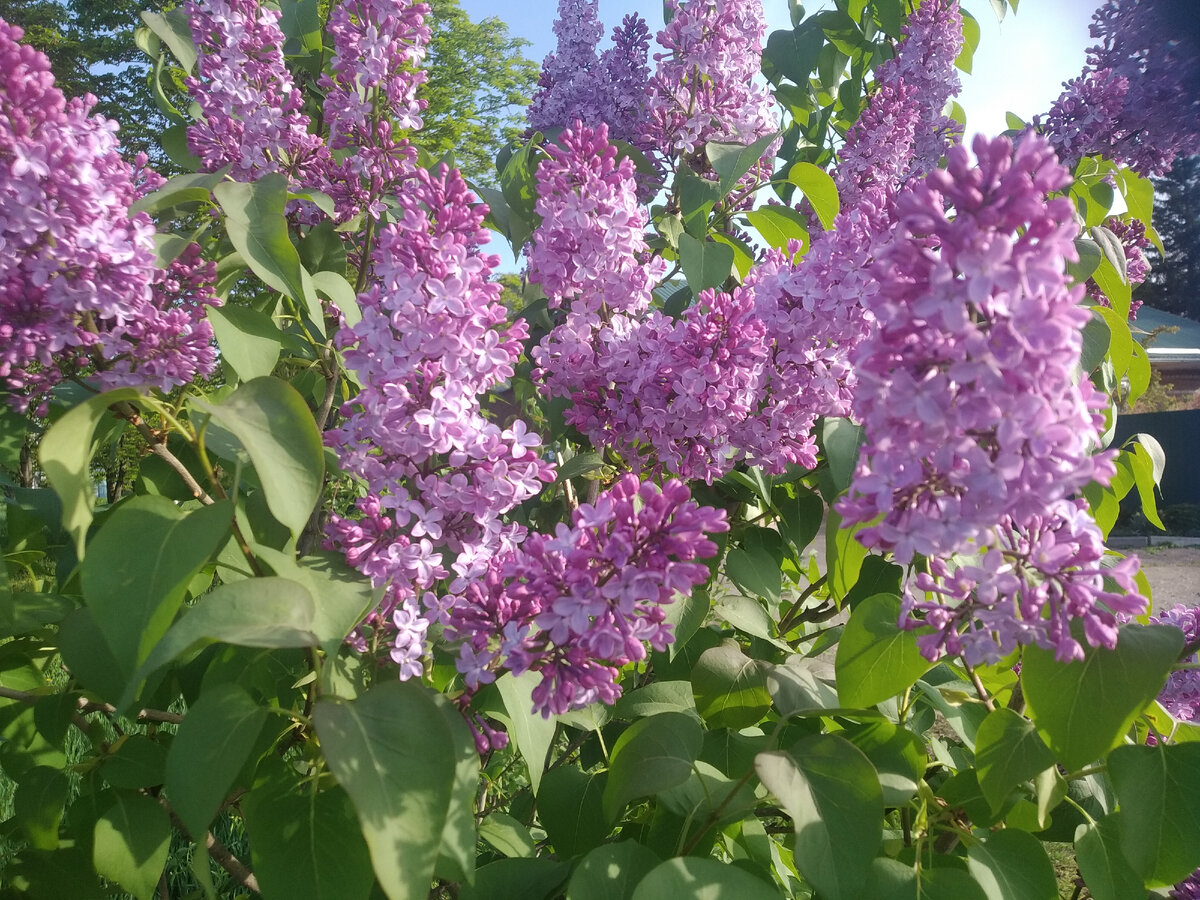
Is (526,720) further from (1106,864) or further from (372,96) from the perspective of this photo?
(372,96)

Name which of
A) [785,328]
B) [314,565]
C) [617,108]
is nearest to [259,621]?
[314,565]

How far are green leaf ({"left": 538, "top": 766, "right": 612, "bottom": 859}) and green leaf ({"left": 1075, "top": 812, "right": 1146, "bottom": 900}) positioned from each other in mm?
724

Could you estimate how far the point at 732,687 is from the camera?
5.11 feet

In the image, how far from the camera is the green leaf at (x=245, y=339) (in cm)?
139

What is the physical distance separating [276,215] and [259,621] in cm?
75

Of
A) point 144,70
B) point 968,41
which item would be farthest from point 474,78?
point 968,41

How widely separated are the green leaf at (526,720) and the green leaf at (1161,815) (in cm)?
80

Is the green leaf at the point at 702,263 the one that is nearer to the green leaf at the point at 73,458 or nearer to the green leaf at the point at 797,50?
the green leaf at the point at 797,50

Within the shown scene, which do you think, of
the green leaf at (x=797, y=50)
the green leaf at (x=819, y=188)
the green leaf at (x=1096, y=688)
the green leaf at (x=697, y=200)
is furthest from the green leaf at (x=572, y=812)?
the green leaf at (x=797, y=50)

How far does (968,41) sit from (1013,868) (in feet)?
9.57

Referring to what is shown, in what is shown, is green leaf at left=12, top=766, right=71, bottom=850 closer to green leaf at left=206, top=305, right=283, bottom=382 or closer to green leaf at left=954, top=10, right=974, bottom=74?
green leaf at left=206, top=305, right=283, bottom=382

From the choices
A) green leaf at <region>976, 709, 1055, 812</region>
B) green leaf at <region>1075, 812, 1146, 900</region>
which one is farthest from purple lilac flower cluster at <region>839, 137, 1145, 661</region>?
green leaf at <region>1075, 812, 1146, 900</region>

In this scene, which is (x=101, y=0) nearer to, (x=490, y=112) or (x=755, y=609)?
(x=490, y=112)

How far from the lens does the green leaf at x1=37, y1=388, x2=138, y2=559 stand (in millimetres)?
884
